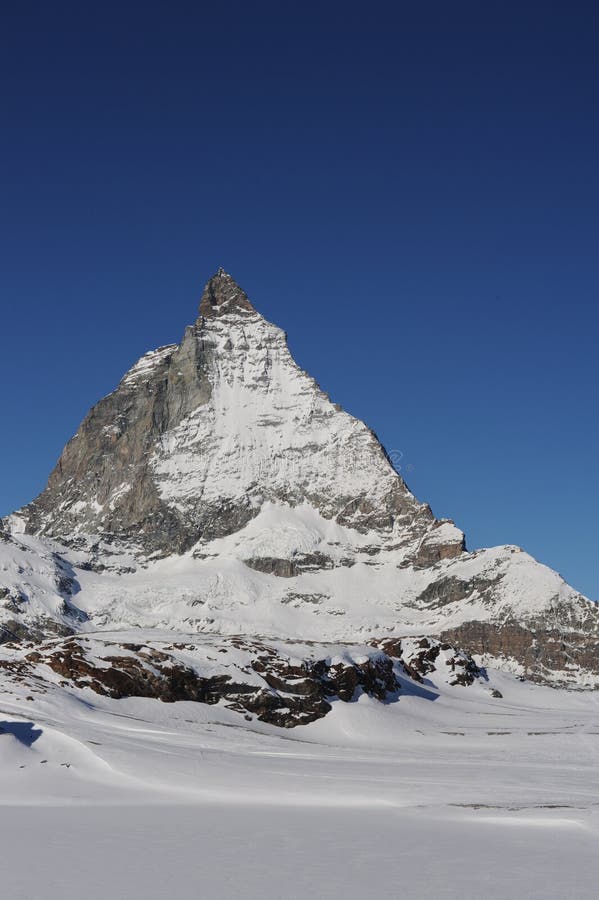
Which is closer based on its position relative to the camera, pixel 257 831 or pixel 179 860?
pixel 179 860

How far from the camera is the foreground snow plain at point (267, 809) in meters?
22.9

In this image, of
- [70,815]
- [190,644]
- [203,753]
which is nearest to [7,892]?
[70,815]

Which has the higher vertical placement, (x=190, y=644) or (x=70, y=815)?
(x=190, y=644)

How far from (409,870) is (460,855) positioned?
3.56 metres

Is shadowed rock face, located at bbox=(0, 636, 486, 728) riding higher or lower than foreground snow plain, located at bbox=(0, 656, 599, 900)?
higher

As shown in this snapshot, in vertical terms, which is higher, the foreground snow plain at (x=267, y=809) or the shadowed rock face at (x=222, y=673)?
the shadowed rock face at (x=222, y=673)

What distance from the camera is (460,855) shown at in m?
27.2

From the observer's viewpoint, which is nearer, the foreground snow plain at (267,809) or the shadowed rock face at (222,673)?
the foreground snow plain at (267,809)

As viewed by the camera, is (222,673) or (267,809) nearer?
(267,809)

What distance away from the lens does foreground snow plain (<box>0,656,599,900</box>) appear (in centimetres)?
2288

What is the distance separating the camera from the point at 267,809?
4031 cm

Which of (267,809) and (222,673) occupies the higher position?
(222,673)

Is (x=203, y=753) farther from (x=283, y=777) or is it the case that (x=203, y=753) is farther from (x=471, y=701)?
(x=471, y=701)

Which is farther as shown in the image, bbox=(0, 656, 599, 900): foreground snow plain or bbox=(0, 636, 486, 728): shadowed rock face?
bbox=(0, 636, 486, 728): shadowed rock face
